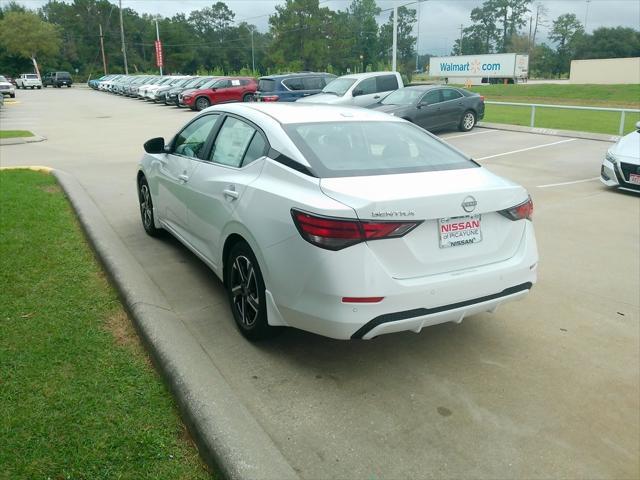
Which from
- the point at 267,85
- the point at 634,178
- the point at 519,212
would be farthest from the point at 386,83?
the point at 519,212

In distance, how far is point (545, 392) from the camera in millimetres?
3455

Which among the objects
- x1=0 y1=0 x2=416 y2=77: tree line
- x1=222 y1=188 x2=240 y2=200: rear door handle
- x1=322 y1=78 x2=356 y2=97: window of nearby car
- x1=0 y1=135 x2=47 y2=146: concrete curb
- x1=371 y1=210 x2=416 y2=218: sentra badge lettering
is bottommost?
x1=0 y1=135 x2=47 y2=146: concrete curb

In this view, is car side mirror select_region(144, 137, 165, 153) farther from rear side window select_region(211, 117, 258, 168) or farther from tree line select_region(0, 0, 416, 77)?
tree line select_region(0, 0, 416, 77)

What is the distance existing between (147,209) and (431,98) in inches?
464

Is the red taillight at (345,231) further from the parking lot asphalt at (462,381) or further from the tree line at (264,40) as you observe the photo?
the tree line at (264,40)

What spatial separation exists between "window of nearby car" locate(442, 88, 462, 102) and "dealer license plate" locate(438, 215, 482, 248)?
14080 millimetres

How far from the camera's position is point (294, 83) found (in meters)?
22.5

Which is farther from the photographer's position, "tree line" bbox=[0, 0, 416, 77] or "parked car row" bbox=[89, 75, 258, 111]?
"tree line" bbox=[0, 0, 416, 77]

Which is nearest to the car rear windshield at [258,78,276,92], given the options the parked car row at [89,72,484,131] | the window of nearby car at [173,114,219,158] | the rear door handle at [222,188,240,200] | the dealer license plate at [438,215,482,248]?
the parked car row at [89,72,484,131]

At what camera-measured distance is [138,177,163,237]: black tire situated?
6246mm

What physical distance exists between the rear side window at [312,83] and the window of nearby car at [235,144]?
18669 mm

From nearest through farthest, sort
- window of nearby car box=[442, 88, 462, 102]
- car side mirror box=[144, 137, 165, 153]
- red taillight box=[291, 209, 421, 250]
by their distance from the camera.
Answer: red taillight box=[291, 209, 421, 250], car side mirror box=[144, 137, 165, 153], window of nearby car box=[442, 88, 462, 102]

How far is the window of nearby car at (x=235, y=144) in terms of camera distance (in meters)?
4.17

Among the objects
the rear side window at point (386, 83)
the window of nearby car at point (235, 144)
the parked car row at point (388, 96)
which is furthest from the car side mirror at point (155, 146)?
the rear side window at point (386, 83)
